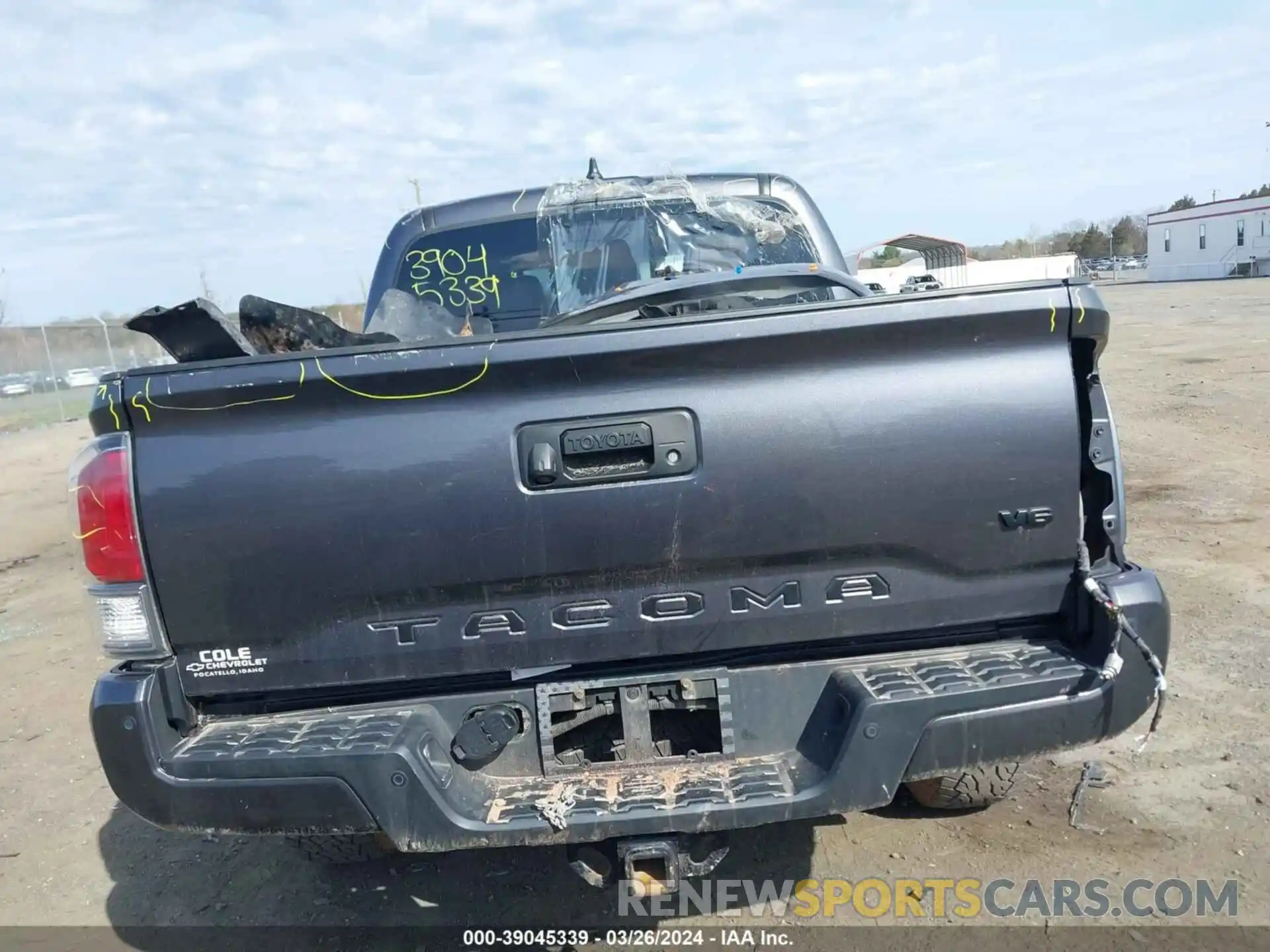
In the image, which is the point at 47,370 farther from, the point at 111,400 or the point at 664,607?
the point at 664,607

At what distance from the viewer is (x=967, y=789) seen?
10.2 feet

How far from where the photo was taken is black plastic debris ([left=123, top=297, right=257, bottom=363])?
2.32 meters

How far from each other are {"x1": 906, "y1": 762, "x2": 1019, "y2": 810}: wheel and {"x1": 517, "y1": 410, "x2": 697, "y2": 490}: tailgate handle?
1.50 metres

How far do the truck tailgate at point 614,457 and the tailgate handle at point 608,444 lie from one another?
0.04 ft

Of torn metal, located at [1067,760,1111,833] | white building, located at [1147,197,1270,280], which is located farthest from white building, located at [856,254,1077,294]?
white building, located at [1147,197,1270,280]

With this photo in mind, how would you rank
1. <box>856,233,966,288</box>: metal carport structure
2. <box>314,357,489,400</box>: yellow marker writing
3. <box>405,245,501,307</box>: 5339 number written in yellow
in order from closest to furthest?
1. <box>314,357,489,400</box>: yellow marker writing
2. <box>405,245,501,307</box>: 5339 number written in yellow
3. <box>856,233,966,288</box>: metal carport structure

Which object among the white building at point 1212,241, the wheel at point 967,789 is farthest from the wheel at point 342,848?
the white building at point 1212,241

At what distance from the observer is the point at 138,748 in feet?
7.25

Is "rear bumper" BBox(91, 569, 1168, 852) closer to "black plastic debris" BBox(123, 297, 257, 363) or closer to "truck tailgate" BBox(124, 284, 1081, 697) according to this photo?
"truck tailgate" BBox(124, 284, 1081, 697)

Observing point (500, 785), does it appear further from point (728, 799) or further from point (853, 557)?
Result: point (853, 557)

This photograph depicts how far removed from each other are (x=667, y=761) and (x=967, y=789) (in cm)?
131

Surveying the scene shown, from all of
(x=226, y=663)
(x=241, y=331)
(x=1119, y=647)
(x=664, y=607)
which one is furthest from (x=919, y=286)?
(x=226, y=663)

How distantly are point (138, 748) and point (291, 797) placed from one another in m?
0.39

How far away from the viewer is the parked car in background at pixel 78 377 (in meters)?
24.5
